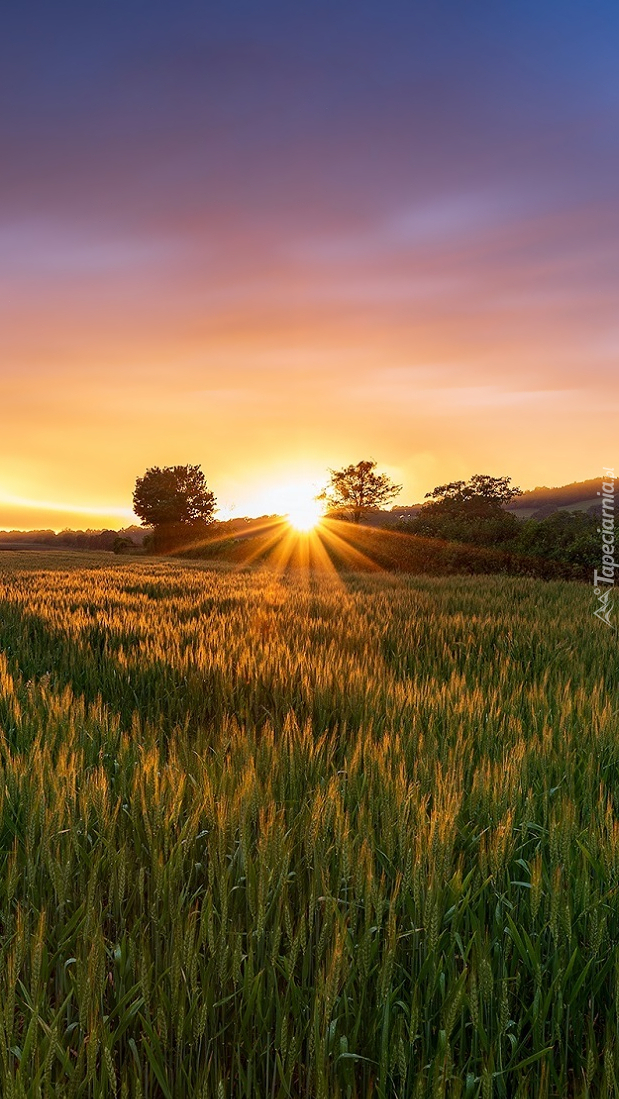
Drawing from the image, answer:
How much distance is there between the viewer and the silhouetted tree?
7262cm

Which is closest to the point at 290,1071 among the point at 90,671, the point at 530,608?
the point at 90,671

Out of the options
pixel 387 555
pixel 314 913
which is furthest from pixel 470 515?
pixel 314 913

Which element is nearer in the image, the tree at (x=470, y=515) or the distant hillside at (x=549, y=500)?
the tree at (x=470, y=515)

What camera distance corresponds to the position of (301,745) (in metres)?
2.55

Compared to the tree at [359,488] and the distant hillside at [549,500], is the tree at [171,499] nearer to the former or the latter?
the tree at [359,488]

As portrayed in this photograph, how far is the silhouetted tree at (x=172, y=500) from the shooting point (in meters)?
72.6

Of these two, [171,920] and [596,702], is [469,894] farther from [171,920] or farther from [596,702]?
[596,702]

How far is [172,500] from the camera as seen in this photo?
73.1m

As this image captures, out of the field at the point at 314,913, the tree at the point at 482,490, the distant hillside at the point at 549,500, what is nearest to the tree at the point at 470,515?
the tree at the point at 482,490

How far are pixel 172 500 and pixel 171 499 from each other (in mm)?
386

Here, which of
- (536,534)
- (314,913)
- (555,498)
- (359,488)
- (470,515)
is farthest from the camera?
(555,498)

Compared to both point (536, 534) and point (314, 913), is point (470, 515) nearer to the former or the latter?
point (536, 534)

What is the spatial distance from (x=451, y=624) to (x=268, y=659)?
10.1 ft

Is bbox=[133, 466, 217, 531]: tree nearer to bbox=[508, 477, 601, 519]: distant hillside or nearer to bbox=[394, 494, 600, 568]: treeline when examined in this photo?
bbox=[394, 494, 600, 568]: treeline
